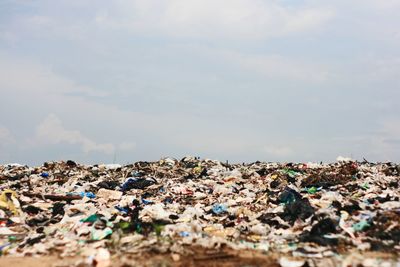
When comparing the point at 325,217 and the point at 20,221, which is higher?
the point at 325,217

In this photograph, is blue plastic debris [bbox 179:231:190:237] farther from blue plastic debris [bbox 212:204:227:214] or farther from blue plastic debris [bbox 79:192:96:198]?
blue plastic debris [bbox 79:192:96:198]

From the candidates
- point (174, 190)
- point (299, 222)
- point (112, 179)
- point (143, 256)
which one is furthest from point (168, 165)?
point (143, 256)

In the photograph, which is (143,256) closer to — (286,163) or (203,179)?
(203,179)

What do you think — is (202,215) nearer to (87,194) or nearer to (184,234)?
(184,234)

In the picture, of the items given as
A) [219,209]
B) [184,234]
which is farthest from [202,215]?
[184,234]

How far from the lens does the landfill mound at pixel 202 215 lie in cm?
516

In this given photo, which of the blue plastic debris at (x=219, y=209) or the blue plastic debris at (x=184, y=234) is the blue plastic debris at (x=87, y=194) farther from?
the blue plastic debris at (x=184, y=234)

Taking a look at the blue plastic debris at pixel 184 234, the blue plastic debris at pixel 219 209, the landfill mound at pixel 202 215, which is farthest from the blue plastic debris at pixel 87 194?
the blue plastic debris at pixel 184 234

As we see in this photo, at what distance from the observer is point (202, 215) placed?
774cm

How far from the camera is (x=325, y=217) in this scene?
6.18 meters

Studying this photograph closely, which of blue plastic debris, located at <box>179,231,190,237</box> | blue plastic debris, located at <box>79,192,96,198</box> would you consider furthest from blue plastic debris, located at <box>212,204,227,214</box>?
blue plastic debris, located at <box>79,192,96,198</box>

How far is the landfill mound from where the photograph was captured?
5.16 metres

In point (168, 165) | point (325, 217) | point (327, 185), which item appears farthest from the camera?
point (168, 165)

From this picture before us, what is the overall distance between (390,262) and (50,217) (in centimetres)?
589
